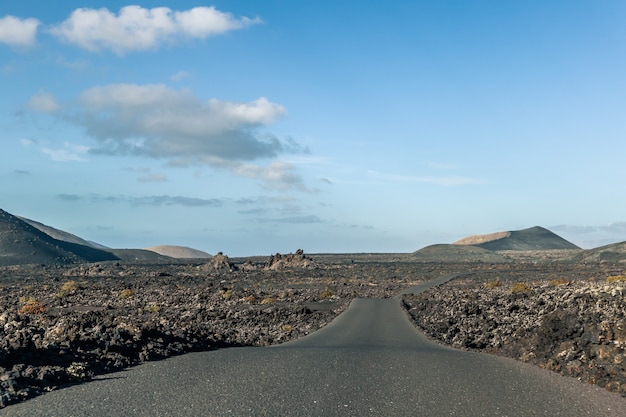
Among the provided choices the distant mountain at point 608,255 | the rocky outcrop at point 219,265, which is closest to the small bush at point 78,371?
the rocky outcrop at point 219,265

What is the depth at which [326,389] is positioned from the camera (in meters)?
12.8

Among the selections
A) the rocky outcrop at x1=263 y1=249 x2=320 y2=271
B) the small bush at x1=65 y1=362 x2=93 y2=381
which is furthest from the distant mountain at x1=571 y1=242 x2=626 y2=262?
the small bush at x1=65 y1=362 x2=93 y2=381

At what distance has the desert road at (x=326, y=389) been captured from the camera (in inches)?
435

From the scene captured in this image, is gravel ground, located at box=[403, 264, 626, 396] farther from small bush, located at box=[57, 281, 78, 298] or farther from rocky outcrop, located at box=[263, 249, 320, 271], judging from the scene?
rocky outcrop, located at box=[263, 249, 320, 271]

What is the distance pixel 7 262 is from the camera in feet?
421

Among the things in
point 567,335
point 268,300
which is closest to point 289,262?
point 268,300

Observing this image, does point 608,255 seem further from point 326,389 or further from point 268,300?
point 326,389

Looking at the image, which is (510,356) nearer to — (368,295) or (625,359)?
(625,359)

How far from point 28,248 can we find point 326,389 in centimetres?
14580

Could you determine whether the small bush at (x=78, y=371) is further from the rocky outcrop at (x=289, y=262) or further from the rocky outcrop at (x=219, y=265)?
the rocky outcrop at (x=289, y=262)

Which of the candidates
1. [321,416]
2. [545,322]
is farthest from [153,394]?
[545,322]

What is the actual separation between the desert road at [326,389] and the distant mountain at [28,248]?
130 m

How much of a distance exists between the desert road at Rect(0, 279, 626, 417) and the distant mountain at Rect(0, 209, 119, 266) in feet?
428

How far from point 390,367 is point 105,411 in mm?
8310
